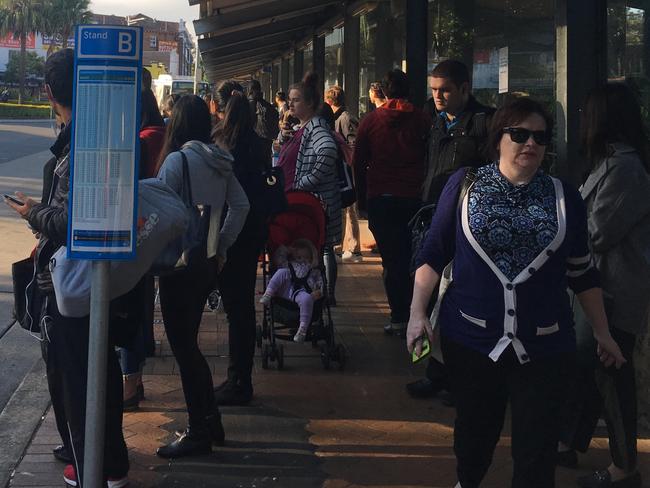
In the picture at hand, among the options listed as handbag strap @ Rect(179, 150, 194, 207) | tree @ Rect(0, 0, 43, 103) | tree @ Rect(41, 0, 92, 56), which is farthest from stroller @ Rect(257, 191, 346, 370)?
tree @ Rect(41, 0, 92, 56)

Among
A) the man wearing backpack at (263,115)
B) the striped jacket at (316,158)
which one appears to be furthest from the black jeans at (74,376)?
the man wearing backpack at (263,115)

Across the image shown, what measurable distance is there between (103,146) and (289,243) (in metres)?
3.51

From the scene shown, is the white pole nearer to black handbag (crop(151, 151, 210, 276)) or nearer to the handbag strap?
black handbag (crop(151, 151, 210, 276))

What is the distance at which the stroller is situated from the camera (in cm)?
662

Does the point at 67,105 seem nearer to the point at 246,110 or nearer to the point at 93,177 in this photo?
the point at 93,177

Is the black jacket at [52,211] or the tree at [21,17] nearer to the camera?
the black jacket at [52,211]

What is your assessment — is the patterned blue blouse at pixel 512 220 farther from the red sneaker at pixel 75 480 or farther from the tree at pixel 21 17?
the tree at pixel 21 17

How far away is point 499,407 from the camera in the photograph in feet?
11.8

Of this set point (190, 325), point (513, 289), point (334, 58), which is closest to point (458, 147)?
point (190, 325)

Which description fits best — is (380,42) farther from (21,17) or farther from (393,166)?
(21,17)

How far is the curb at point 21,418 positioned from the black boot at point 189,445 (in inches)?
29.5

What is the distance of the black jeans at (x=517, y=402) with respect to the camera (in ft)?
11.3

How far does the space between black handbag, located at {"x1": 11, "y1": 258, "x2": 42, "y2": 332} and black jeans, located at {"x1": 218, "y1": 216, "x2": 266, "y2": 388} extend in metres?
1.57

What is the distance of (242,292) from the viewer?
5.71 m
